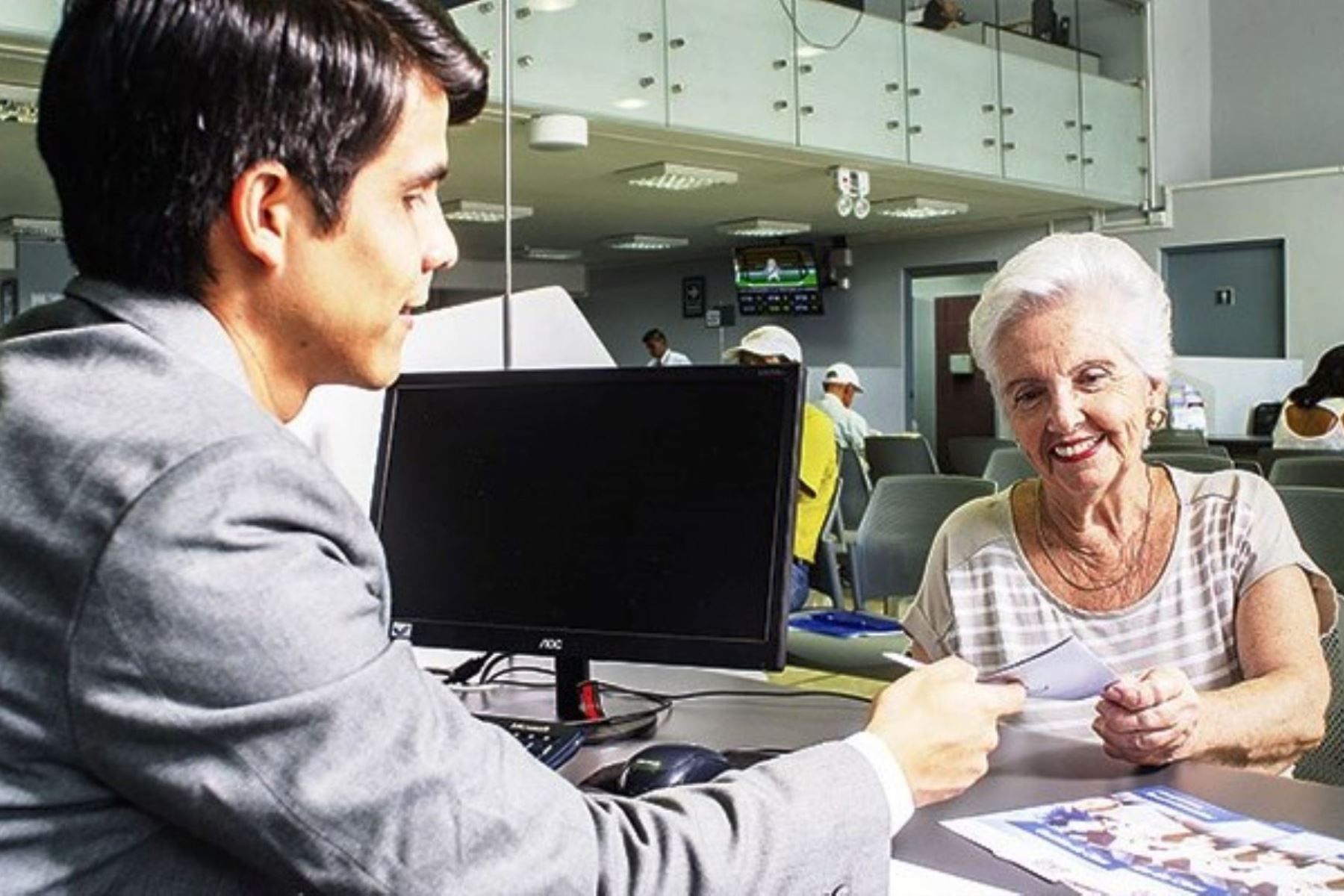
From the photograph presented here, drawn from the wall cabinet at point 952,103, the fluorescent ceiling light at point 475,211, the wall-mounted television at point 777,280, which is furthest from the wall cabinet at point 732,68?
the wall-mounted television at point 777,280

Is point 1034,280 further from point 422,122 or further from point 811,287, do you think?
point 811,287

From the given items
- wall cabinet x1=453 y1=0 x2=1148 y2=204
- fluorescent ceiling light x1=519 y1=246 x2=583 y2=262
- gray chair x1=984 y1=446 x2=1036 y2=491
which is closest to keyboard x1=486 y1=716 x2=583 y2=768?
gray chair x1=984 y1=446 x2=1036 y2=491

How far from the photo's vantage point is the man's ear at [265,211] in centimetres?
69

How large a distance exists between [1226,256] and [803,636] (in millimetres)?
9071

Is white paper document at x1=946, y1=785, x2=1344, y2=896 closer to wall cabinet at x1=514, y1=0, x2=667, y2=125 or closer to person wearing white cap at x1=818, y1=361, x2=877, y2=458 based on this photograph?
wall cabinet at x1=514, y1=0, x2=667, y2=125

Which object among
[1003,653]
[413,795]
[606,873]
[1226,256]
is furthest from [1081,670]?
[1226,256]

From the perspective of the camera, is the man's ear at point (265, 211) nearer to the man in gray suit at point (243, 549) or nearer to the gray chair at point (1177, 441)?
the man in gray suit at point (243, 549)

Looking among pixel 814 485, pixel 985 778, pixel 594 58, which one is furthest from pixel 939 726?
pixel 594 58

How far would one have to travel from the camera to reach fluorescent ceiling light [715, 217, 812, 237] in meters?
10.7

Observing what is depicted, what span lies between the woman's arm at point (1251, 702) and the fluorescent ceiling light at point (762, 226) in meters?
9.21

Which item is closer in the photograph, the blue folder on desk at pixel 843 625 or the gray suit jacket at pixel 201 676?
the gray suit jacket at pixel 201 676

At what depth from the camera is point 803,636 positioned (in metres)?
1.96

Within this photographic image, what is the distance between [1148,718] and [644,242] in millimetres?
10730

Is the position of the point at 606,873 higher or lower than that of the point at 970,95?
lower
